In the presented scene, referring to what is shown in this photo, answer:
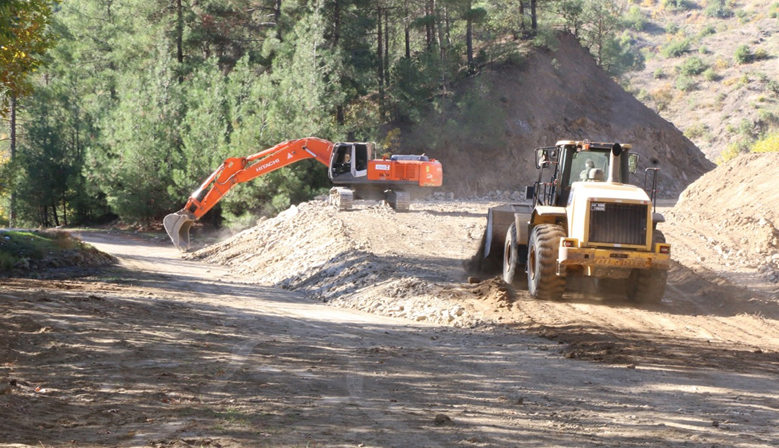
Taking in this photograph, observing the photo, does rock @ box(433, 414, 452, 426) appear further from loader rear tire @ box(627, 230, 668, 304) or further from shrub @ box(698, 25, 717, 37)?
shrub @ box(698, 25, 717, 37)

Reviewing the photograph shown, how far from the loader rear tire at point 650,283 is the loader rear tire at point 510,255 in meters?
2.14

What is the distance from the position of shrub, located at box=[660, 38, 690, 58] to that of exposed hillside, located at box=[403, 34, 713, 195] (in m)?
43.8

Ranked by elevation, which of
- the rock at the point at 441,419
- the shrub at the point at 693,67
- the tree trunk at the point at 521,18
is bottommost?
the rock at the point at 441,419

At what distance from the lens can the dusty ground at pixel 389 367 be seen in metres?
6.84

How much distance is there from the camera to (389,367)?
949 cm

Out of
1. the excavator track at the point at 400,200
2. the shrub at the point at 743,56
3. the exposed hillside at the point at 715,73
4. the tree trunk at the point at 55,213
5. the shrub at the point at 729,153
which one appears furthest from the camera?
the shrub at the point at 743,56

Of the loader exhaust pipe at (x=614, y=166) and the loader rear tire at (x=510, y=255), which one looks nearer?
the loader exhaust pipe at (x=614, y=166)

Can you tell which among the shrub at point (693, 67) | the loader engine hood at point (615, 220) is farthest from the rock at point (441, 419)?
the shrub at point (693, 67)

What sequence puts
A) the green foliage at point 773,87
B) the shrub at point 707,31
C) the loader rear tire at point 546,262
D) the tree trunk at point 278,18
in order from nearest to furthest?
the loader rear tire at point 546,262 → the tree trunk at point 278,18 → the green foliage at point 773,87 → the shrub at point 707,31

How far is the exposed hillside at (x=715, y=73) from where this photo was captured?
7519cm

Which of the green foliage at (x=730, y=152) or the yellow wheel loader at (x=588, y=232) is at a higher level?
the green foliage at (x=730, y=152)

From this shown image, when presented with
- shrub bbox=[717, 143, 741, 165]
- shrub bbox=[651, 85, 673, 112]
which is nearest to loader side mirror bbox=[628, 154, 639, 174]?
shrub bbox=[717, 143, 741, 165]

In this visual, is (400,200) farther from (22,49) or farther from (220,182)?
(22,49)

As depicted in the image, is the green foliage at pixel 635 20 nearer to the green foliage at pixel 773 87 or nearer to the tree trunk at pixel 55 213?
the green foliage at pixel 773 87
